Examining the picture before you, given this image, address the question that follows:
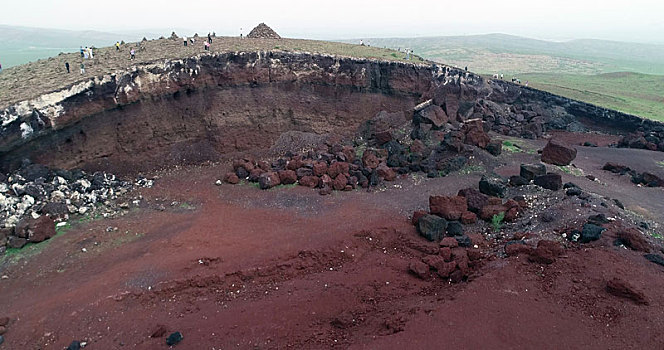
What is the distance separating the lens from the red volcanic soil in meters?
10.4

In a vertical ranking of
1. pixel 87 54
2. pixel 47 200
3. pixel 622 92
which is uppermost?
pixel 87 54

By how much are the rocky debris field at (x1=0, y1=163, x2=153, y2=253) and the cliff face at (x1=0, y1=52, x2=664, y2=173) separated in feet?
3.19

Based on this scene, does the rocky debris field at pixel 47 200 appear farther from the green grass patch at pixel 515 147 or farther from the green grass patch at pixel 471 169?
the green grass patch at pixel 515 147

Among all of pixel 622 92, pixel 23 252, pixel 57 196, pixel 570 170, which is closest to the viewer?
pixel 23 252

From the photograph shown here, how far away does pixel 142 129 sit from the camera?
853 inches

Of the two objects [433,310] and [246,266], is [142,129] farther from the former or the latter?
[433,310]

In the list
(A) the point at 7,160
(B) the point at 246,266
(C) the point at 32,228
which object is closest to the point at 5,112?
(A) the point at 7,160

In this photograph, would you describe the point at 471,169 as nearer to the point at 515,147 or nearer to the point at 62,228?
the point at 515,147

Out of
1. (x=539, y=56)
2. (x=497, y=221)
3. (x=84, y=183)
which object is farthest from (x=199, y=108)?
(x=539, y=56)

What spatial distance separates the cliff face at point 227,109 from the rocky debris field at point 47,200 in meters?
0.97

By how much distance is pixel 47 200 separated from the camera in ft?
55.5

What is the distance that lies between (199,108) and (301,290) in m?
15.2

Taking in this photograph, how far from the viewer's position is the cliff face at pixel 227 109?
60.5 ft

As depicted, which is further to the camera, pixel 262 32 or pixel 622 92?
pixel 622 92
